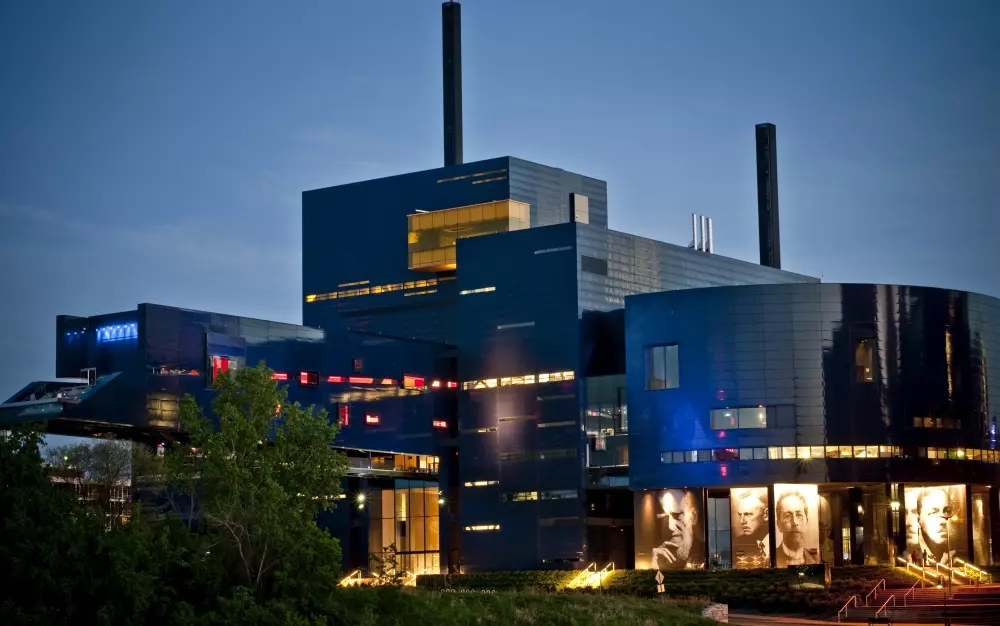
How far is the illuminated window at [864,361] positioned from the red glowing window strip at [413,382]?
3596 cm

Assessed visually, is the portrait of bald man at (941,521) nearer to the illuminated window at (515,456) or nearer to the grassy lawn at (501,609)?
the illuminated window at (515,456)

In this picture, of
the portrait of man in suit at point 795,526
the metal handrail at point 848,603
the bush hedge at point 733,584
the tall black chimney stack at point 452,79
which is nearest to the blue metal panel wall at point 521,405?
the bush hedge at point 733,584

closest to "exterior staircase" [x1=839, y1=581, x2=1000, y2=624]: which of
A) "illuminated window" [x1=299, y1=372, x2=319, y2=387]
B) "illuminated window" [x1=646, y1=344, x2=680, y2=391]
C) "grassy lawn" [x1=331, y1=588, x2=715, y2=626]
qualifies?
"grassy lawn" [x1=331, y1=588, x2=715, y2=626]

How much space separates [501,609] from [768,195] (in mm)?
116156

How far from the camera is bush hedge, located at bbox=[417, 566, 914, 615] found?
100438 mm

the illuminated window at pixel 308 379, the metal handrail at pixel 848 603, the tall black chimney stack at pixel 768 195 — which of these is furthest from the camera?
the tall black chimney stack at pixel 768 195

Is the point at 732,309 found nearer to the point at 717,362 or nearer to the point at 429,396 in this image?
the point at 717,362

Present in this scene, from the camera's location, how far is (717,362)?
123188 mm

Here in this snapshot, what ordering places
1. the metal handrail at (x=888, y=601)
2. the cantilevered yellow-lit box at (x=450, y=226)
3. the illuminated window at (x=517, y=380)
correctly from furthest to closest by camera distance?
the cantilevered yellow-lit box at (x=450, y=226) → the illuminated window at (x=517, y=380) → the metal handrail at (x=888, y=601)

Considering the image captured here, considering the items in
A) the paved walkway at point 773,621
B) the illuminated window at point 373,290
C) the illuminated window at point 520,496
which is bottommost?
the paved walkway at point 773,621

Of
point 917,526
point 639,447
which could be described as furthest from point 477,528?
point 917,526

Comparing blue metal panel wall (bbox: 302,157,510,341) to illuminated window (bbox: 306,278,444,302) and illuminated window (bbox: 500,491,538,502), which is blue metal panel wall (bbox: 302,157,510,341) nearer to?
illuminated window (bbox: 306,278,444,302)

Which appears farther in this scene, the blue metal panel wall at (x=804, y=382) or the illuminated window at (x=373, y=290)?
the illuminated window at (x=373, y=290)

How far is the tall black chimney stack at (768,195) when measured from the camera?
604 ft
